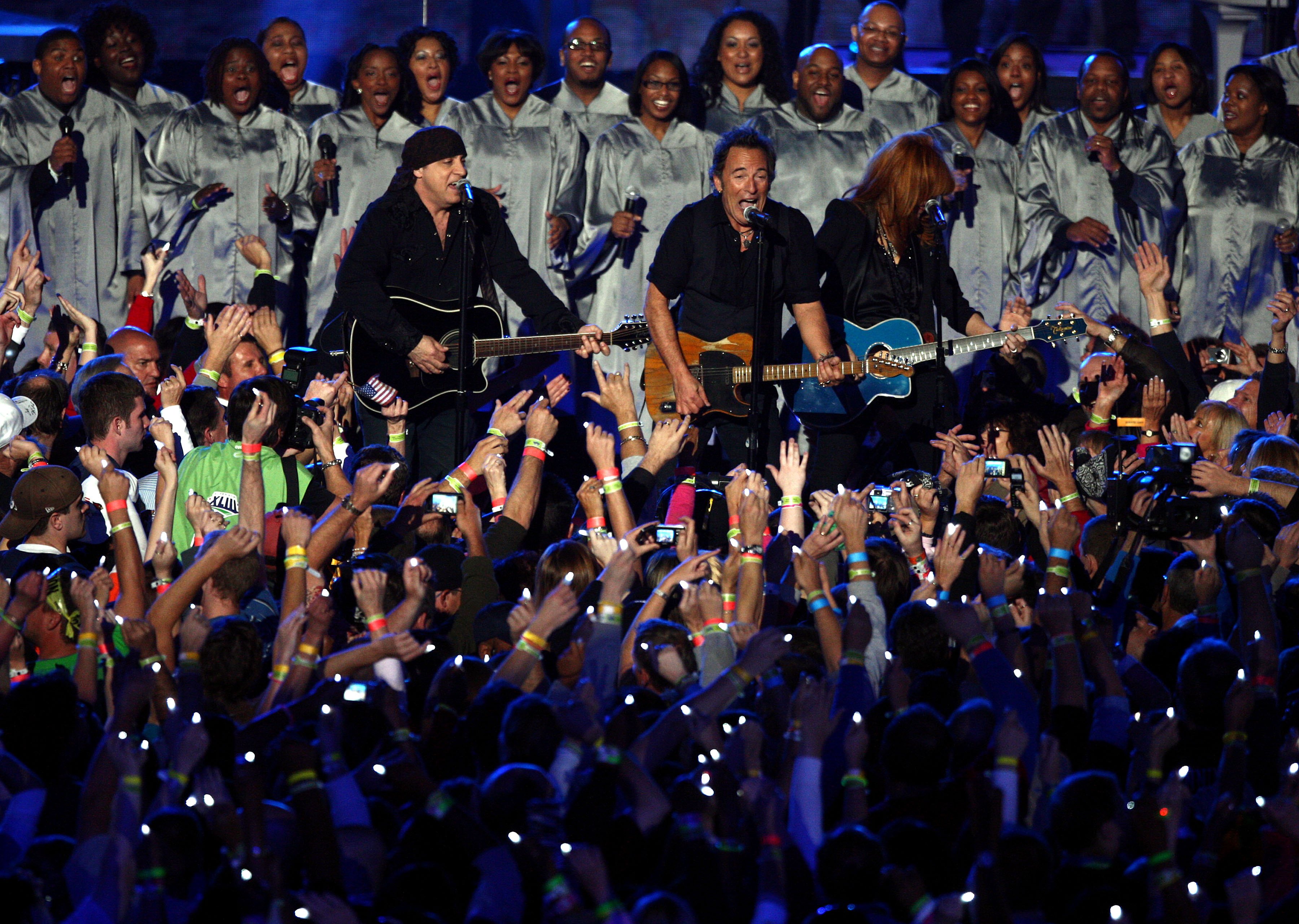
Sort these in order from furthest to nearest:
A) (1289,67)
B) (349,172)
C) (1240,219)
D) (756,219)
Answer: (1289,67)
(1240,219)
(349,172)
(756,219)

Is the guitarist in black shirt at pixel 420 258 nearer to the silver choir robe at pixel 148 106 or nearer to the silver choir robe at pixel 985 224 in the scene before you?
the silver choir robe at pixel 148 106

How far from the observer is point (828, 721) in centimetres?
317

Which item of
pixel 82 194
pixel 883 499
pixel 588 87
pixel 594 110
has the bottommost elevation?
pixel 883 499

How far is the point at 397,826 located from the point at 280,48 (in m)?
6.45

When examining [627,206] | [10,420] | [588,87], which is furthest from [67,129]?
[10,420]

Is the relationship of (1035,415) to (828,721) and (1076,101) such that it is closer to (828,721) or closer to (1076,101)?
(1076,101)

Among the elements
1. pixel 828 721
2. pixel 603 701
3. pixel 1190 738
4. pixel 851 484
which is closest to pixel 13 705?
pixel 603 701

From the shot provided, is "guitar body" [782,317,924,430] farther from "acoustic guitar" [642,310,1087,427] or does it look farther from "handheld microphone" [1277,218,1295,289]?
"handheld microphone" [1277,218,1295,289]

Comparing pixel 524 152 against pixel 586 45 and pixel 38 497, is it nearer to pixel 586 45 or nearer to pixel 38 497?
pixel 586 45

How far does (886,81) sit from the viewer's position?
8812 mm

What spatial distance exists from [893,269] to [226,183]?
12.1 feet

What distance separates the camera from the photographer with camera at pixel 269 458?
5086 mm

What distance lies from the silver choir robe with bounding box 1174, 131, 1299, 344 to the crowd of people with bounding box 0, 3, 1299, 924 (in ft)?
0.09

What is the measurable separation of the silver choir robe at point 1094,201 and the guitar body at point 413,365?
3493 millimetres
